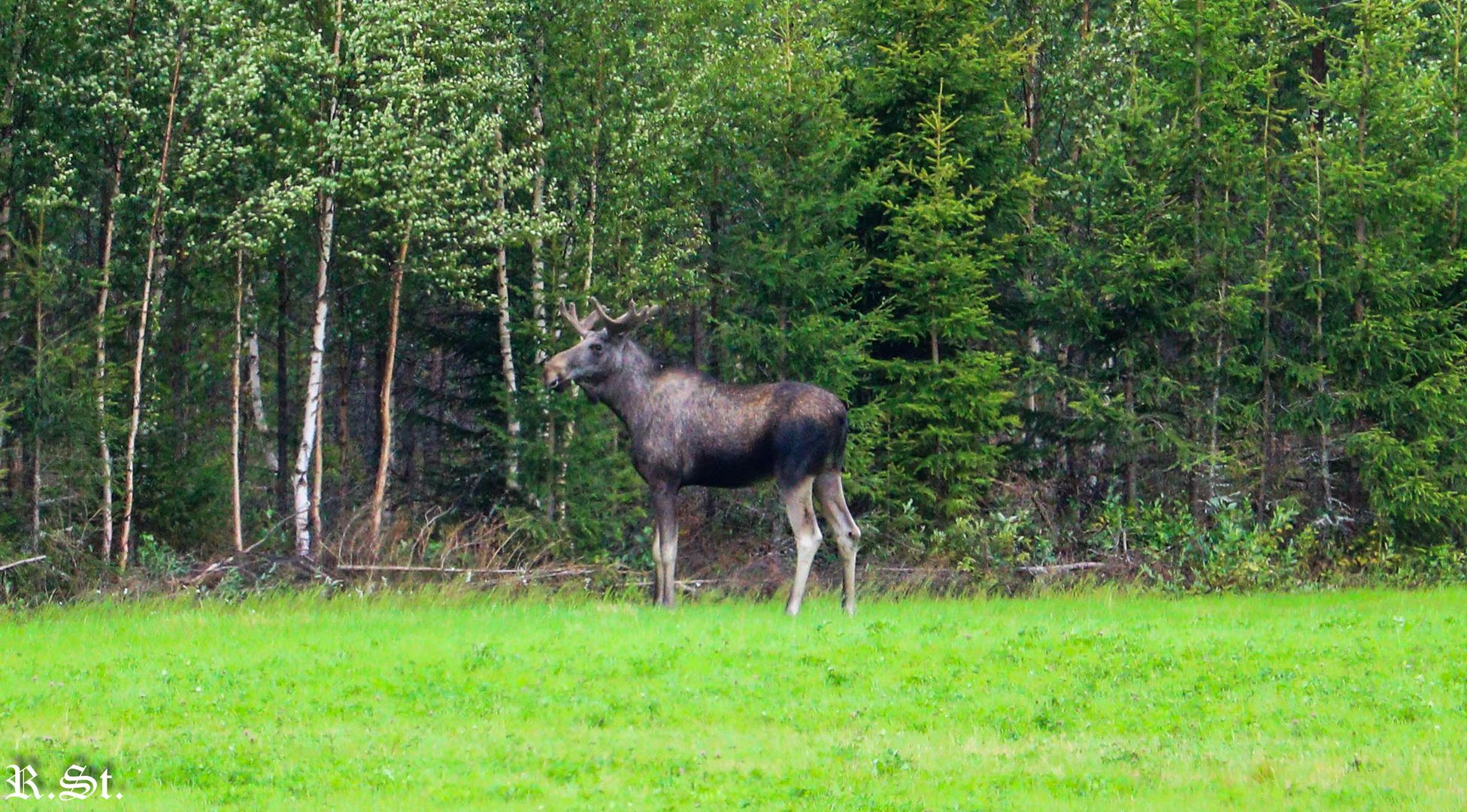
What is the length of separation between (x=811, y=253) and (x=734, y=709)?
36.7 feet

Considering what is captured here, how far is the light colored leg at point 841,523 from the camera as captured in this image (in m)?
19.0

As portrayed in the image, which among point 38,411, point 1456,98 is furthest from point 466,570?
point 1456,98

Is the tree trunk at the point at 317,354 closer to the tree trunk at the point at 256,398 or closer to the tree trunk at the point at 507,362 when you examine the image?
the tree trunk at the point at 507,362

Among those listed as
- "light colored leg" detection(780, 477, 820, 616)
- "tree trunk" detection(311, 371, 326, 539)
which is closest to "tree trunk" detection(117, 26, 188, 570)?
"tree trunk" detection(311, 371, 326, 539)

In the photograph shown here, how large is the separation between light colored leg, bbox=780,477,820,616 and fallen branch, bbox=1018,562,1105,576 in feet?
17.9

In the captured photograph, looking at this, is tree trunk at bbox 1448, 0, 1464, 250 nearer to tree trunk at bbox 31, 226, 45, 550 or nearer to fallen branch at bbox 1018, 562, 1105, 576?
fallen branch at bbox 1018, 562, 1105, 576

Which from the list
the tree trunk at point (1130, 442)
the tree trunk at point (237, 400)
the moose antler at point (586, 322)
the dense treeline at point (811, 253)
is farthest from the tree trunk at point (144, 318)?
the tree trunk at point (1130, 442)

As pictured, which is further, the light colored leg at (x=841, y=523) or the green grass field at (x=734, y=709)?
the light colored leg at (x=841, y=523)

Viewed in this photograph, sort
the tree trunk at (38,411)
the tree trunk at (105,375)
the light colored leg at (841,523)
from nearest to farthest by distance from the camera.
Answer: the light colored leg at (841,523) → the tree trunk at (38,411) → the tree trunk at (105,375)

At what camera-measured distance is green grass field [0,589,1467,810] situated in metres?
10.9

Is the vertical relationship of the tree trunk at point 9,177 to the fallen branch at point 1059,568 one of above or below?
above

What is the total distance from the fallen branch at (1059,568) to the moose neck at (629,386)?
647cm

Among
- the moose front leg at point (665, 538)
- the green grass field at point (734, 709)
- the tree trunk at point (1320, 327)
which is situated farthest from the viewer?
the tree trunk at point (1320, 327)

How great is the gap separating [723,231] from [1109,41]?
10.3m
